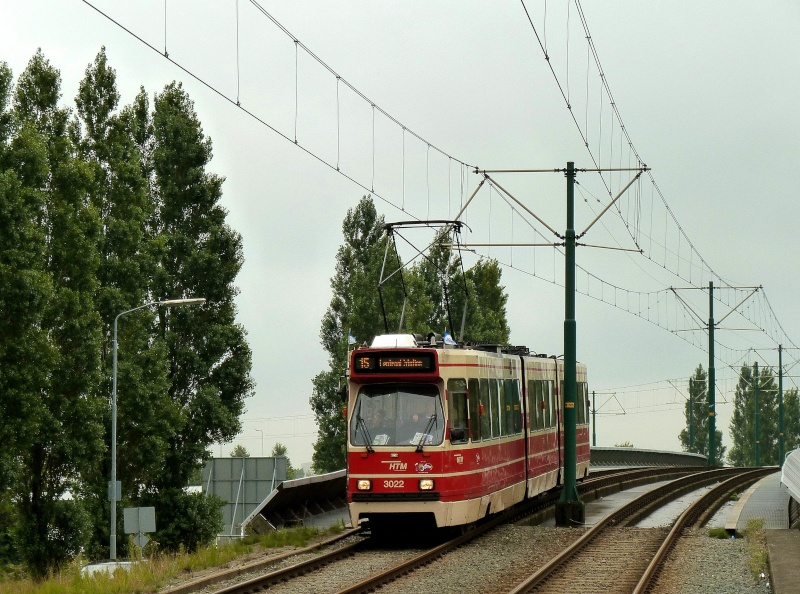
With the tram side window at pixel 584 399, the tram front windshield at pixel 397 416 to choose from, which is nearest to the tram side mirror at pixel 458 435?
the tram front windshield at pixel 397 416

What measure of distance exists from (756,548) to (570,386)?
22.3 ft

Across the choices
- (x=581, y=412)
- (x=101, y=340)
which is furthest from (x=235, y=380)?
(x=581, y=412)

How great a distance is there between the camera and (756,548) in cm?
1884

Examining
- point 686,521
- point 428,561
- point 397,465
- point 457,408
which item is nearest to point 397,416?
point 397,465

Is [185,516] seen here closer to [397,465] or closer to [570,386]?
[570,386]

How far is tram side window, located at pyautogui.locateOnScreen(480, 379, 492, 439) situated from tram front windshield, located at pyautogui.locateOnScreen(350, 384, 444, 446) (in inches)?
62.9

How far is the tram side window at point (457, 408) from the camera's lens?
2033 cm

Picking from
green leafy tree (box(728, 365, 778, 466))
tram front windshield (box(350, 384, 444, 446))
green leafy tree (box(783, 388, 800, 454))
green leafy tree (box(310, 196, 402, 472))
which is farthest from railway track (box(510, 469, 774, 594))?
green leafy tree (box(783, 388, 800, 454))

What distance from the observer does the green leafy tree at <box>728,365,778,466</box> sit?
402ft

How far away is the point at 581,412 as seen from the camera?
33.6 metres

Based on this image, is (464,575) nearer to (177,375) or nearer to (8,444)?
(8,444)

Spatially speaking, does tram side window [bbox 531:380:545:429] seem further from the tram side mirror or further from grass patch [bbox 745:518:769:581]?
the tram side mirror

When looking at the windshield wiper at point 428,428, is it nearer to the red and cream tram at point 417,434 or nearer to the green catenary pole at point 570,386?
the red and cream tram at point 417,434

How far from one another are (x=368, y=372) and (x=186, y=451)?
82.9 ft
